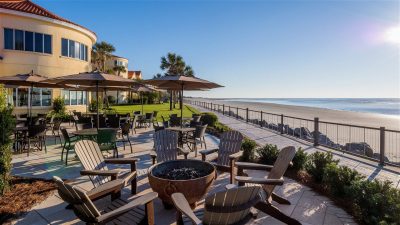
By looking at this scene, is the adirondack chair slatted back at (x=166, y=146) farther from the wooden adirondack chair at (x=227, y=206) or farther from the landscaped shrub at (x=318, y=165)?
the wooden adirondack chair at (x=227, y=206)

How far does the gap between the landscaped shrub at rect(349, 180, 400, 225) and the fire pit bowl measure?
224 centimetres

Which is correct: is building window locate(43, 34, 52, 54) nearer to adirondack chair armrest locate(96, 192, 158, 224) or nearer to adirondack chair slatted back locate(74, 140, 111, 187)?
adirondack chair slatted back locate(74, 140, 111, 187)

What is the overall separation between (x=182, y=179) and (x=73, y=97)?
68.8 ft

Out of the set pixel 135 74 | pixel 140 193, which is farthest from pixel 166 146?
pixel 135 74

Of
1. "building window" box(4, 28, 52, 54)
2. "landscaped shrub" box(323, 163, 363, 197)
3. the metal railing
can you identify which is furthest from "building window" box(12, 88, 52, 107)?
"landscaped shrub" box(323, 163, 363, 197)

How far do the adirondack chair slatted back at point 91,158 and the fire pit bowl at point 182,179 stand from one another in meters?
0.99

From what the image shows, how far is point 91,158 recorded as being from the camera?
481 cm

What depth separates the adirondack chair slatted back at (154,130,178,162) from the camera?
6023 mm

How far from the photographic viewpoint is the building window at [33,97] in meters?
18.1

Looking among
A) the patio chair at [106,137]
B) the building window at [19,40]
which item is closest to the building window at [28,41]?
the building window at [19,40]

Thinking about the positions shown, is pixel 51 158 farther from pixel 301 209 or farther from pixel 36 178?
pixel 301 209

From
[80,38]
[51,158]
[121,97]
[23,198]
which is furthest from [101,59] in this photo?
[23,198]

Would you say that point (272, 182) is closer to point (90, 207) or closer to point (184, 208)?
point (184, 208)

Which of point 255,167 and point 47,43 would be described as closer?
Answer: point 255,167
